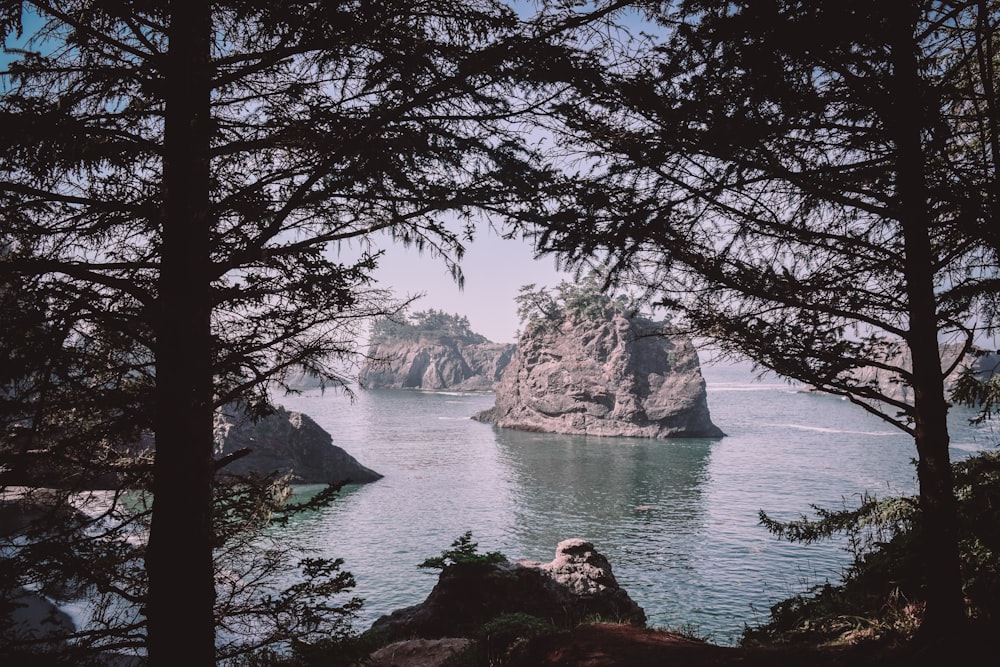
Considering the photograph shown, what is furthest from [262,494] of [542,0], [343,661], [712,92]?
[712,92]

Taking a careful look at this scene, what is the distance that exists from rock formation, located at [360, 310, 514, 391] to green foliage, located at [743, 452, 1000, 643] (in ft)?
403

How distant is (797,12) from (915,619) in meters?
6.30

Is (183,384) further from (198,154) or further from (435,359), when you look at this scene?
(435,359)

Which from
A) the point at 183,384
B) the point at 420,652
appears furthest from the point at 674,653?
the point at 183,384

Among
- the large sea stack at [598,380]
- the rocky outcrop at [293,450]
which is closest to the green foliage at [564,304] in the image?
the large sea stack at [598,380]

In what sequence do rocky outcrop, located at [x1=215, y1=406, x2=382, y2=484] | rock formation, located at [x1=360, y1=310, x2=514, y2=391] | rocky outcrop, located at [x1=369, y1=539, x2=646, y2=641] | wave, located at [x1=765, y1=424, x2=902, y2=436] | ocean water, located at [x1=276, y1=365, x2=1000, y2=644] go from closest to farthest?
rocky outcrop, located at [x1=369, y1=539, x2=646, y2=641], ocean water, located at [x1=276, y1=365, x2=1000, y2=644], rocky outcrop, located at [x1=215, y1=406, x2=382, y2=484], wave, located at [x1=765, y1=424, x2=902, y2=436], rock formation, located at [x1=360, y1=310, x2=514, y2=391]

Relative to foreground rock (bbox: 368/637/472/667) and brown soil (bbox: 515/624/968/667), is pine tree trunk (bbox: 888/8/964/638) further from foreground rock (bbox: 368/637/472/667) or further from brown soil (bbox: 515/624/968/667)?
foreground rock (bbox: 368/637/472/667)

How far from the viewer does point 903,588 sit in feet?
22.2

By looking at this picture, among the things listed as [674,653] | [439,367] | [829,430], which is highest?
[439,367]

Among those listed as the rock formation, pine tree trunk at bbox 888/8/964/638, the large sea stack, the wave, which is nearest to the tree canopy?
pine tree trunk at bbox 888/8/964/638

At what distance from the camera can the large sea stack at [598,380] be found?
6000 cm

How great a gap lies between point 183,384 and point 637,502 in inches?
1317

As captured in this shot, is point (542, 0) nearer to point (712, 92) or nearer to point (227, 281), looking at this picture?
point (712, 92)

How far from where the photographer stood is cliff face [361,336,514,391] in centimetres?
13438
